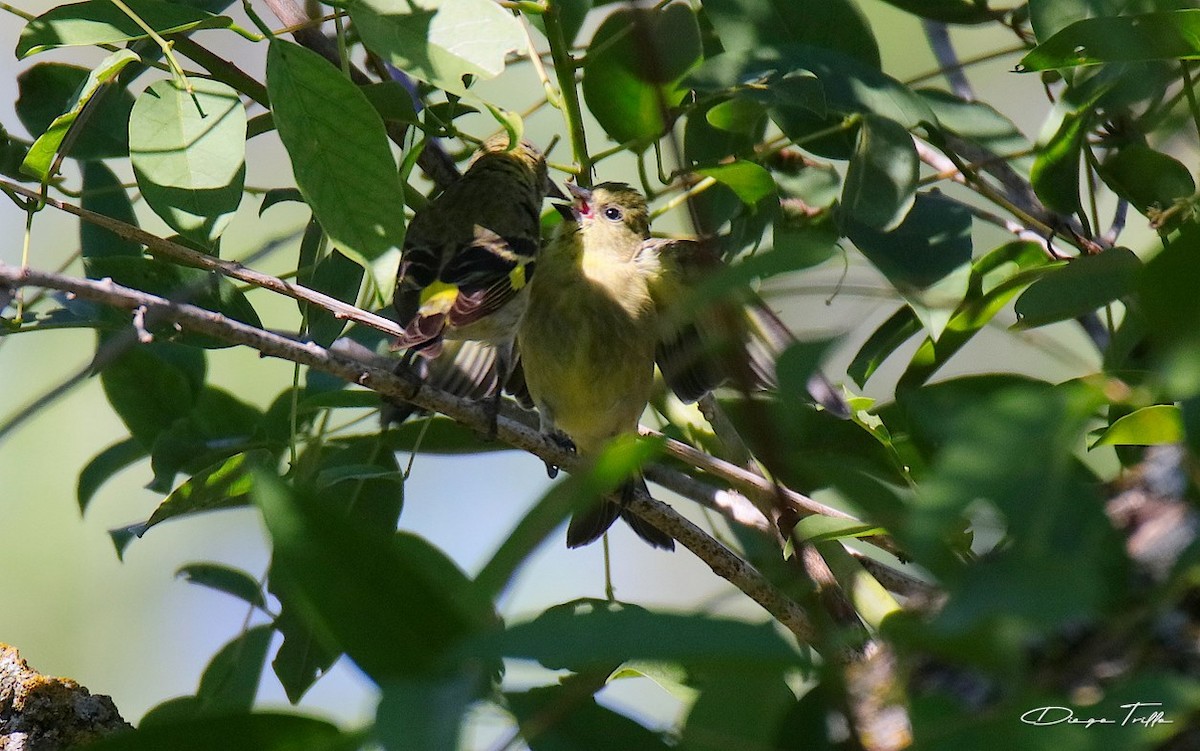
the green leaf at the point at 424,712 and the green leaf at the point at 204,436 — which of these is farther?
the green leaf at the point at 204,436

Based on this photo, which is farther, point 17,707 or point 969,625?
point 17,707

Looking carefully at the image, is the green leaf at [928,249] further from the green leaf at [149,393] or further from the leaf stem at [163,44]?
the green leaf at [149,393]

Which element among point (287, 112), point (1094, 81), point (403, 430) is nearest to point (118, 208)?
point (403, 430)

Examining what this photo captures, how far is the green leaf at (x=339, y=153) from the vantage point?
4.55 ft

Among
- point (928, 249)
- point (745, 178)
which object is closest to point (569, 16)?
point (745, 178)

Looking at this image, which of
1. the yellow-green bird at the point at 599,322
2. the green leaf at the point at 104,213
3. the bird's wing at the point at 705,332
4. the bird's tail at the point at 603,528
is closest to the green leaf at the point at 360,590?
the bird's wing at the point at 705,332

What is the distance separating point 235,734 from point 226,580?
1.47m

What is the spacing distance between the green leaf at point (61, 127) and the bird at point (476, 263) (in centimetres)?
99

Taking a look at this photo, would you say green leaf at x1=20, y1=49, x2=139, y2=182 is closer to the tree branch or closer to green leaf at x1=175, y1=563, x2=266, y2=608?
the tree branch

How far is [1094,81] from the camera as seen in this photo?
5.34 feet

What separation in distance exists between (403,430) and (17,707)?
0.85 meters

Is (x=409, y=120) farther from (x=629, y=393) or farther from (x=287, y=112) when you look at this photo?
(x=629, y=393)

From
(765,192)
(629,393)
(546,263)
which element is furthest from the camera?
(546,263)

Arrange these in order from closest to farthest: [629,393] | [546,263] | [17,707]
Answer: [17,707] → [629,393] → [546,263]
